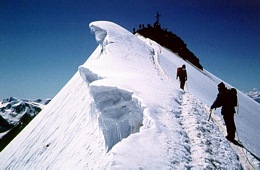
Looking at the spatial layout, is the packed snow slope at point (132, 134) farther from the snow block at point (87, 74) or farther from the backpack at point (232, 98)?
the backpack at point (232, 98)

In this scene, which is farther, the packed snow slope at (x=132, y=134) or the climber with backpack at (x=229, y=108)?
the climber with backpack at (x=229, y=108)

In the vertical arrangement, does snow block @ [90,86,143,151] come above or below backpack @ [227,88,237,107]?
below

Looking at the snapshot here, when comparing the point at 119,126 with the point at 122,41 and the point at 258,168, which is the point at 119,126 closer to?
the point at 258,168

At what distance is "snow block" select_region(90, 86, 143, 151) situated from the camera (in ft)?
24.4

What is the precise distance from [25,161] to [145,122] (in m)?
12.2

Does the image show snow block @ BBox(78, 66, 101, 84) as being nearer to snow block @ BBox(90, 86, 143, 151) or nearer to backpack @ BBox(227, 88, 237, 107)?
snow block @ BBox(90, 86, 143, 151)

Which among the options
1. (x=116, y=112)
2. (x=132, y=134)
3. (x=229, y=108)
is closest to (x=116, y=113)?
(x=116, y=112)

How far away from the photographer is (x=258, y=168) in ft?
21.5

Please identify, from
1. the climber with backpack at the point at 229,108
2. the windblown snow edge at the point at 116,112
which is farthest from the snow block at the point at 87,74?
the climber with backpack at the point at 229,108

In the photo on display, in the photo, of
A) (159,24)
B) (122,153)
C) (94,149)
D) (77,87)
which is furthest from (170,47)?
(122,153)

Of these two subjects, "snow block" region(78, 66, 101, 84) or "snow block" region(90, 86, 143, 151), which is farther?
"snow block" region(78, 66, 101, 84)

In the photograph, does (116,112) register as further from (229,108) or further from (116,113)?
(229,108)

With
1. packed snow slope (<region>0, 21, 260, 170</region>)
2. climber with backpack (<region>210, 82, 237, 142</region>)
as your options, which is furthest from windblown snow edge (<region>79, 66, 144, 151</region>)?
climber with backpack (<region>210, 82, 237, 142</region>)

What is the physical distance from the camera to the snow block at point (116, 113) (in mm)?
7445
